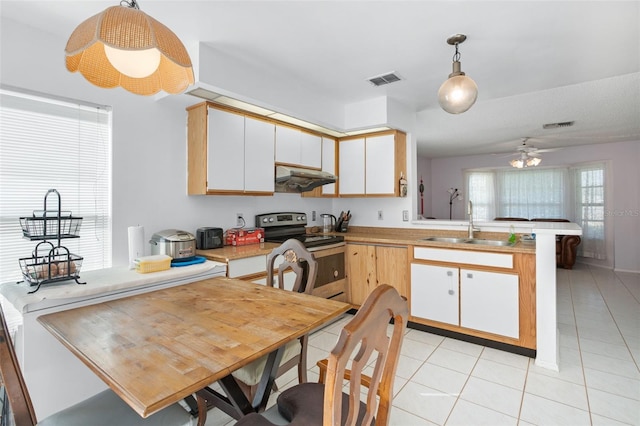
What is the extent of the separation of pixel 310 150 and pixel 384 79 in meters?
1.12

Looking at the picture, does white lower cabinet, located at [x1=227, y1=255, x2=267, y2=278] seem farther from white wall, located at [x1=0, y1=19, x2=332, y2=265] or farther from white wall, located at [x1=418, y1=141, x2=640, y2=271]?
white wall, located at [x1=418, y1=141, x2=640, y2=271]

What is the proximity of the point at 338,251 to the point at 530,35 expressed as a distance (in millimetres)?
2558

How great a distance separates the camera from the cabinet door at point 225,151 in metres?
2.70

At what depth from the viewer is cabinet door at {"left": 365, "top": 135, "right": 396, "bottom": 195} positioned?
379cm

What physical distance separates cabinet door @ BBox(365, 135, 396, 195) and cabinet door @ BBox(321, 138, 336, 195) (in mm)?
430

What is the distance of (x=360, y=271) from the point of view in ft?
12.1

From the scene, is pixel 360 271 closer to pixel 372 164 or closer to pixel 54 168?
pixel 372 164

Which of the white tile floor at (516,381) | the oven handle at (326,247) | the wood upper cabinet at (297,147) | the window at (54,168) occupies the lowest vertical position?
the white tile floor at (516,381)

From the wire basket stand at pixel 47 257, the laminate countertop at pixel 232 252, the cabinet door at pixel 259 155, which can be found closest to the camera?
the wire basket stand at pixel 47 257

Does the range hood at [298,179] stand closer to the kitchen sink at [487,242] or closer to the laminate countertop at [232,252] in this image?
the laminate countertop at [232,252]

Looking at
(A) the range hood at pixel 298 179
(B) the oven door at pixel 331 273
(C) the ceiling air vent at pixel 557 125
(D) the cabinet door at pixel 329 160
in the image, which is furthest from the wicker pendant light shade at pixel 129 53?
(C) the ceiling air vent at pixel 557 125

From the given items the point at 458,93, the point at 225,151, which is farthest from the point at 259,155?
the point at 458,93

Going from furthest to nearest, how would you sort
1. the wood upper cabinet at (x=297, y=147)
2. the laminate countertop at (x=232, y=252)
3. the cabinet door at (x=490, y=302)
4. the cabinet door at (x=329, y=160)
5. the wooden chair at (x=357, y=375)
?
1. the cabinet door at (x=329, y=160)
2. the wood upper cabinet at (x=297, y=147)
3. the cabinet door at (x=490, y=302)
4. the laminate countertop at (x=232, y=252)
5. the wooden chair at (x=357, y=375)

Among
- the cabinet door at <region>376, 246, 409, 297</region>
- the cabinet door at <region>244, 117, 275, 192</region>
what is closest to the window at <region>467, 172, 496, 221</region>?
the cabinet door at <region>376, 246, 409, 297</region>
